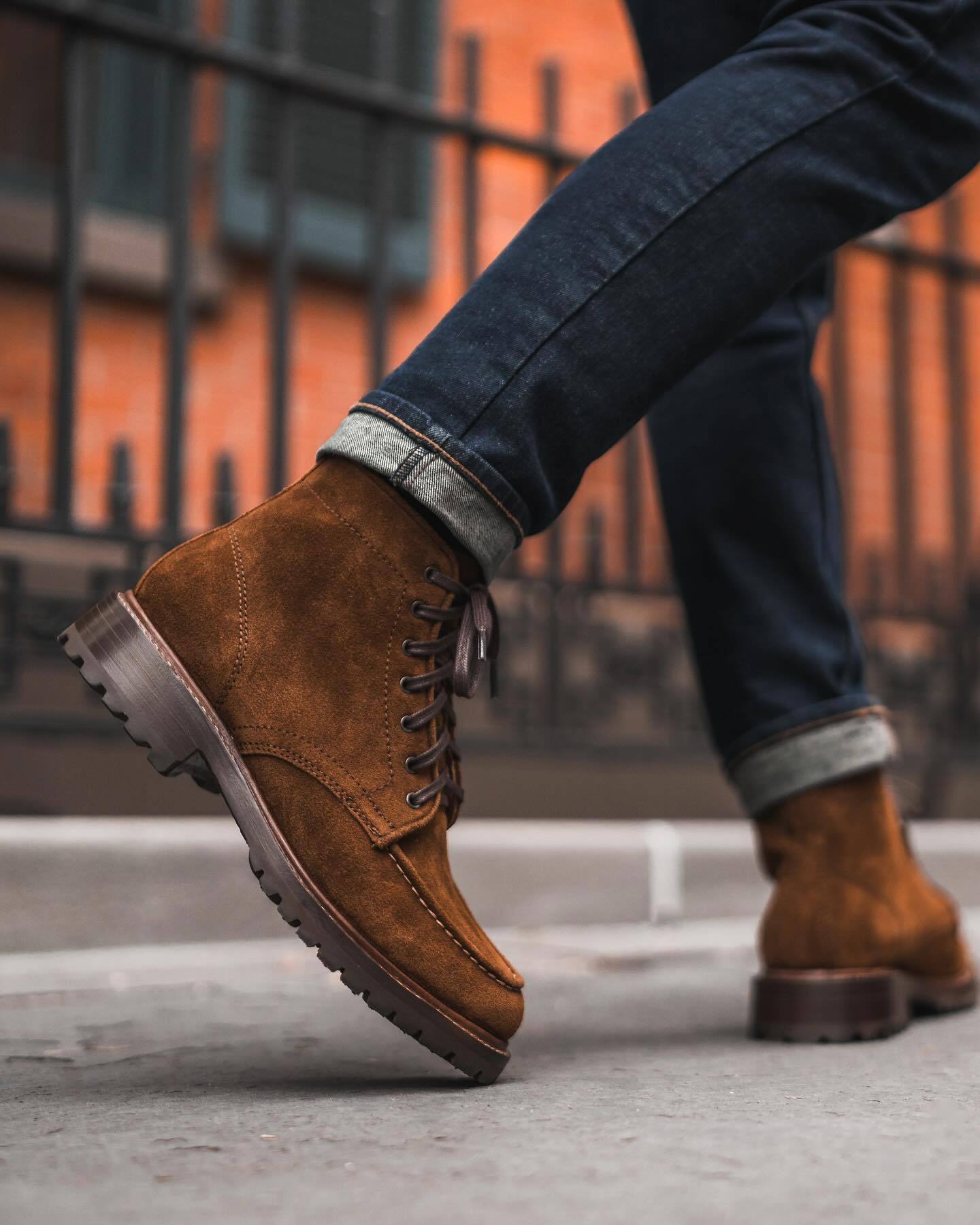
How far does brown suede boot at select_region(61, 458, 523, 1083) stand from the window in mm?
2347

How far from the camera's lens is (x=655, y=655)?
261 cm

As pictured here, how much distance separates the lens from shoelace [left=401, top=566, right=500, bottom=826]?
910 mm

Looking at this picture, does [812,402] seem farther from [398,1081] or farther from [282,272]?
[282,272]

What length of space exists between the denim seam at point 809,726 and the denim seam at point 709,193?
1.56 ft

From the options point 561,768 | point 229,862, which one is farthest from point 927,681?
point 229,862

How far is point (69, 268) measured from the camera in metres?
1.95

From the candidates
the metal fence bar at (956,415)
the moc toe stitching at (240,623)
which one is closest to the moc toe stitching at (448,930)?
the moc toe stitching at (240,623)

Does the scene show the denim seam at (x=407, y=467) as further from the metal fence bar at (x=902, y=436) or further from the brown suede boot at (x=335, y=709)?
the metal fence bar at (x=902, y=436)

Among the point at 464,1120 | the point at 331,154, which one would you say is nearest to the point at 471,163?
the point at 331,154

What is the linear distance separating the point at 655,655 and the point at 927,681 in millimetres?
770

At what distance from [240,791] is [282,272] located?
147cm

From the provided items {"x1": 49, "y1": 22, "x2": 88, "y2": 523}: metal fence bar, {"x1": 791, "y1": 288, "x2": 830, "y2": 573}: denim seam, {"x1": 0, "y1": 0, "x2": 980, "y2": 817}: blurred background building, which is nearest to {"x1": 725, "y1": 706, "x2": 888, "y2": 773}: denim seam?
{"x1": 791, "y1": 288, "x2": 830, "y2": 573}: denim seam

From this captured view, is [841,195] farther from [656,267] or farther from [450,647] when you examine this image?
[450,647]

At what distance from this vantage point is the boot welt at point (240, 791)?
855 mm
